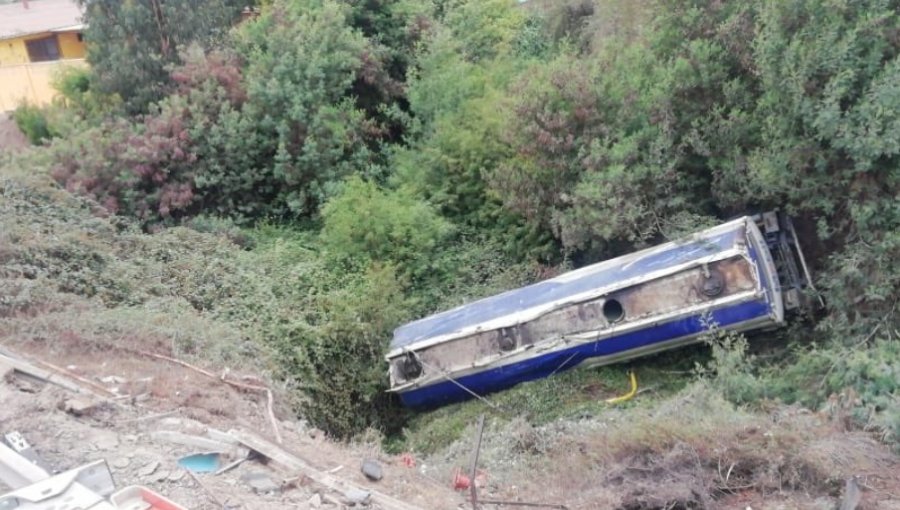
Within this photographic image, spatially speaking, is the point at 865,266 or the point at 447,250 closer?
the point at 865,266

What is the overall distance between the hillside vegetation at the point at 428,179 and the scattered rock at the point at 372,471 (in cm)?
180

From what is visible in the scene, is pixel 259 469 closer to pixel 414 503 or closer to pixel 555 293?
pixel 414 503

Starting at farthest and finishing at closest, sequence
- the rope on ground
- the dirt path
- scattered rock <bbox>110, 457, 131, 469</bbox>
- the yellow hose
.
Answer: the yellow hose < the rope on ground < scattered rock <bbox>110, 457, 131, 469</bbox> < the dirt path

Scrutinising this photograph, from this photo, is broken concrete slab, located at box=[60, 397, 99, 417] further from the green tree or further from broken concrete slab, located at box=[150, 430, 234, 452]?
the green tree

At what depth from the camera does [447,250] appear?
11.1 meters

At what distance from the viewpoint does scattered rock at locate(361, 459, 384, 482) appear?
18.8ft

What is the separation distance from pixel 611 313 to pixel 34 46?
22.0 m

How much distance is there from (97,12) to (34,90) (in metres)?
5.67

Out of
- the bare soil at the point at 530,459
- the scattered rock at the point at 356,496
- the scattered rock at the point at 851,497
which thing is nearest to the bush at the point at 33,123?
the bare soil at the point at 530,459

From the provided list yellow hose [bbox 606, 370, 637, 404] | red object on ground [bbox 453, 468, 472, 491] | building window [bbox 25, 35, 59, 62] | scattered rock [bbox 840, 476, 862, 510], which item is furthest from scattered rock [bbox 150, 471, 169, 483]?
building window [bbox 25, 35, 59, 62]

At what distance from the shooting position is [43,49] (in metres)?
23.4

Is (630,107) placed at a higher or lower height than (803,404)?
higher

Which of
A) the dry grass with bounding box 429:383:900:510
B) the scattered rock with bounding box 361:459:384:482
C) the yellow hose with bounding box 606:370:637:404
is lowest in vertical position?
the yellow hose with bounding box 606:370:637:404

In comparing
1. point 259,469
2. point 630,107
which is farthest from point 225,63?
point 259,469
